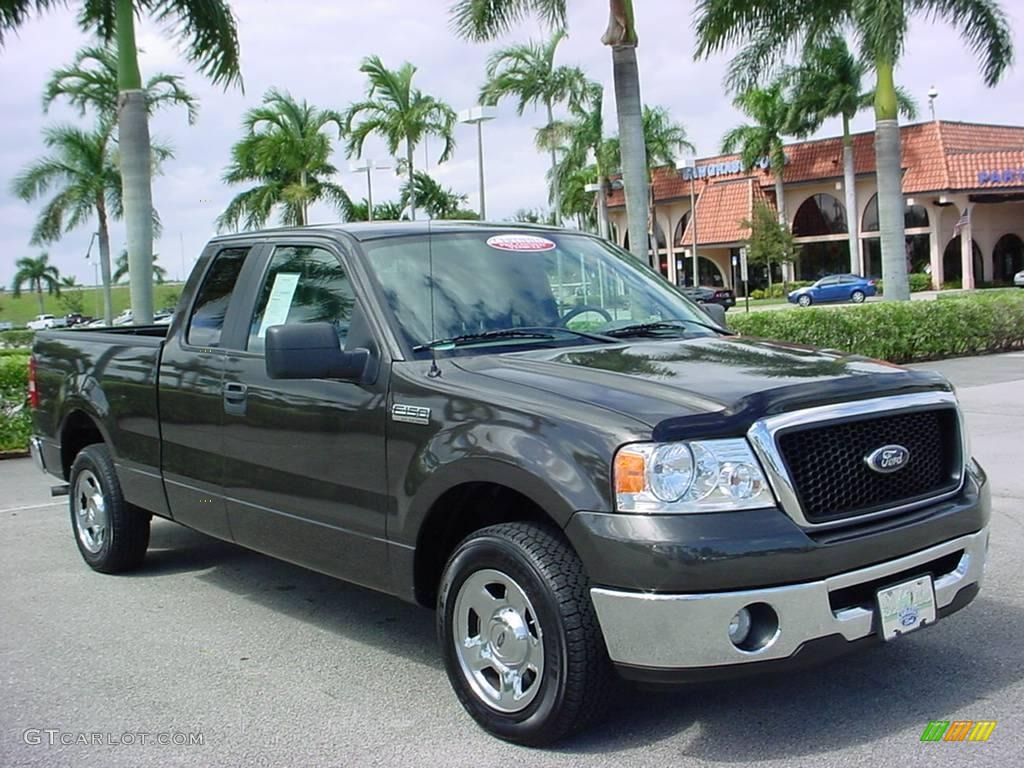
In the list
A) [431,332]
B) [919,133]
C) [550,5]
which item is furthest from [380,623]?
[919,133]

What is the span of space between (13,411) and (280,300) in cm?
799

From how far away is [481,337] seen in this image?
4680mm

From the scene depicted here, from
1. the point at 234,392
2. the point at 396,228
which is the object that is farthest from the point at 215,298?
the point at 396,228

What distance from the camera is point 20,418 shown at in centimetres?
1208

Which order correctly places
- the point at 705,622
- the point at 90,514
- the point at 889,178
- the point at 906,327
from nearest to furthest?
1. the point at 705,622
2. the point at 90,514
3. the point at 906,327
4. the point at 889,178

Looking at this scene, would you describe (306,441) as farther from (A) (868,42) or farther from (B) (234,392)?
(A) (868,42)

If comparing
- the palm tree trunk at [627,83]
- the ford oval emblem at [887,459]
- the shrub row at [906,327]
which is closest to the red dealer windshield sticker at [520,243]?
the ford oval emblem at [887,459]

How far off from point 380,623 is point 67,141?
38571 millimetres

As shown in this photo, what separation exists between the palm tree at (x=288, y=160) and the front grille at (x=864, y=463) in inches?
1259

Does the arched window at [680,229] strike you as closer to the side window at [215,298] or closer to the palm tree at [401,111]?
the palm tree at [401,111]

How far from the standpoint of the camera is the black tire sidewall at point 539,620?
3.73 metres

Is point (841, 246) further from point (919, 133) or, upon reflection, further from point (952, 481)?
point (952, 481)

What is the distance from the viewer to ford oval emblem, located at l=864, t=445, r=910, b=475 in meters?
3.85

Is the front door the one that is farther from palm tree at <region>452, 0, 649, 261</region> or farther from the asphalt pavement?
palm tree at <region>452, 0, 649, 261</region>
